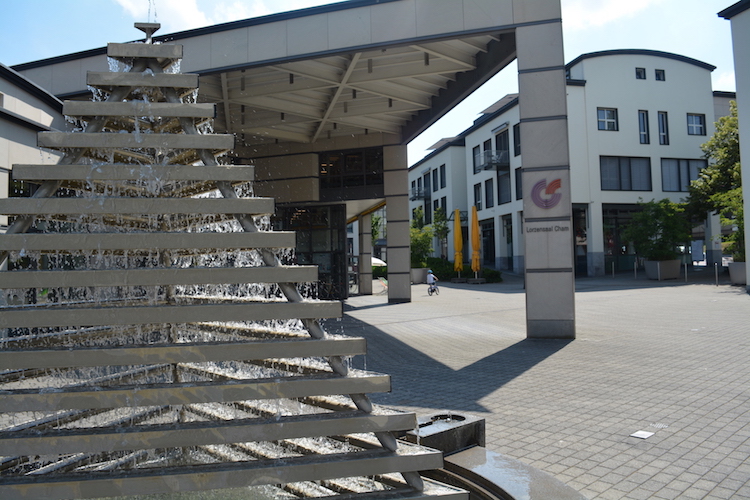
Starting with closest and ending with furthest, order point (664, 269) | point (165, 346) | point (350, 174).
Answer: point (165, 346) → point (350, 174) → point (664, 269)

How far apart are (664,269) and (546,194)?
75.8 feet

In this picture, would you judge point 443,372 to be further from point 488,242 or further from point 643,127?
point 488,242

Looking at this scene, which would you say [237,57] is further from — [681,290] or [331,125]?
[681,290]

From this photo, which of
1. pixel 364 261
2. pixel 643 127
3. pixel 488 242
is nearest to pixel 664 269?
pixel 643 127

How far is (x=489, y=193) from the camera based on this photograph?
48125 mm

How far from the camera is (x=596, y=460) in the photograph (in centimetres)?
462

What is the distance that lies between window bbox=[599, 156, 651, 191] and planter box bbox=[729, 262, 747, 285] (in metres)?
14.3

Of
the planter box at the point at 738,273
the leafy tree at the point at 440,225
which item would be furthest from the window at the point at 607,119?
the leafy tree at the point at 440,225

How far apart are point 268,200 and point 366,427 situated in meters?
1.45

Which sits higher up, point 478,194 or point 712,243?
point 478,194

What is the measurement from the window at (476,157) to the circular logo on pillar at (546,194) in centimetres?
3521

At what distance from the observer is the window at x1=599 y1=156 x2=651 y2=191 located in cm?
3847

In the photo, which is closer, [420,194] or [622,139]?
[622,139]

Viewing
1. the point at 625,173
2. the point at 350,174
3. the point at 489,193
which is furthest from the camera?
the point at 489,193
